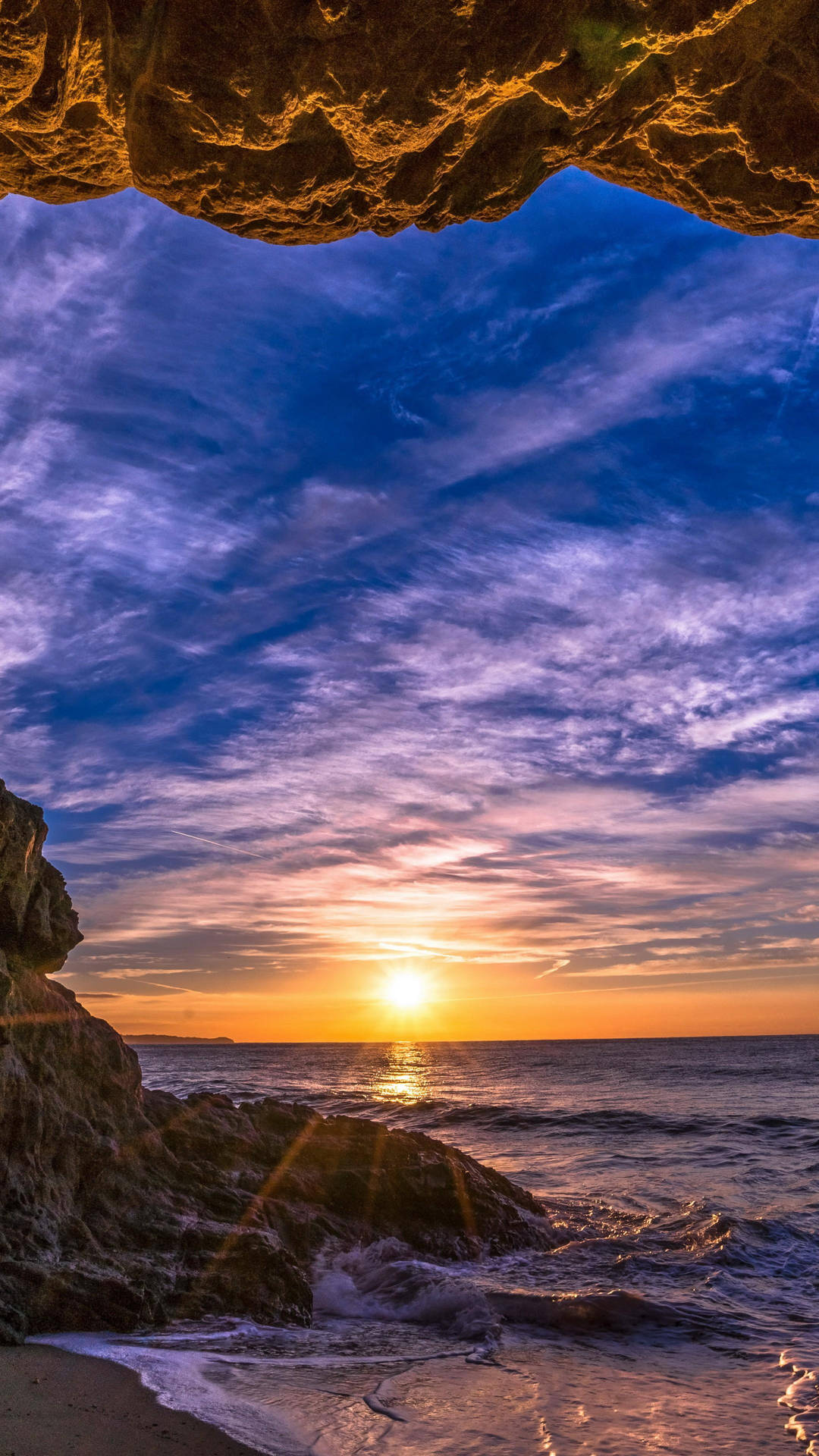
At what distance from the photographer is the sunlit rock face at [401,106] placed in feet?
10.5

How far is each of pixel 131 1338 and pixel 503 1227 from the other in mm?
5183

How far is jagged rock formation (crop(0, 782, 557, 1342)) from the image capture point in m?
6.09

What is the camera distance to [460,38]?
10.4ft

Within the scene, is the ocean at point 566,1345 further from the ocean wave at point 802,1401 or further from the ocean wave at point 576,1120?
the ocean wave at point 576,1120

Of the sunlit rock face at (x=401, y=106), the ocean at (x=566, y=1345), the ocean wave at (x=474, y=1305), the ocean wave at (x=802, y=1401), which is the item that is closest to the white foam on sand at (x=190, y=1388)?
the ocean at (x=566, y=1345)

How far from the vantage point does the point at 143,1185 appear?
7.34 m

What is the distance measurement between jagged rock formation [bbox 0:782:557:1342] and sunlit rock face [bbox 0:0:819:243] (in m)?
5.09

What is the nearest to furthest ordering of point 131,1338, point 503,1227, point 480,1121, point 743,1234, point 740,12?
point 740,12
point 131,1338
point 503,1227
point 743,1234
point 480,1121

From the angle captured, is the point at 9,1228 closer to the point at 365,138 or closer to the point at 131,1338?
the point at 131,1338

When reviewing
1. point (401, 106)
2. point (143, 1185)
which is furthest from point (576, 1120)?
point (401, 106)

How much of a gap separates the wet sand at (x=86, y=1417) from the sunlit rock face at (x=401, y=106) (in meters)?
5.89

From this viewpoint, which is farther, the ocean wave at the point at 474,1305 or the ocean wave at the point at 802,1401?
the ocean wave at the point at 474,1305

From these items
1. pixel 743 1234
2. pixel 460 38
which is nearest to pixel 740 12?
pixel 460 38

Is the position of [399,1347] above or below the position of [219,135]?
below
